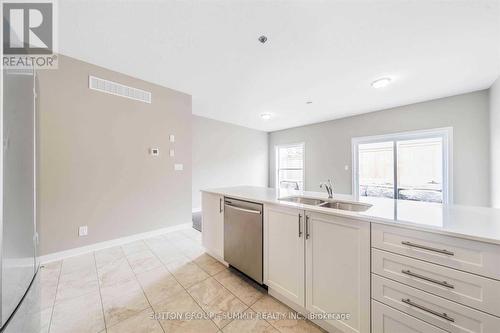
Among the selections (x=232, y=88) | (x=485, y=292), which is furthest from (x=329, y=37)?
(x=485, y=292)

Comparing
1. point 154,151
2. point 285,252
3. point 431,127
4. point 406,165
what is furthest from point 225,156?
point 431,127

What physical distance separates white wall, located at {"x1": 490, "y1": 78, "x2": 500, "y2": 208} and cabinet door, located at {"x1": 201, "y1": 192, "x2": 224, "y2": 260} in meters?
4.26

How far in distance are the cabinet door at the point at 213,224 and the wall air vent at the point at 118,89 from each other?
2.02 m

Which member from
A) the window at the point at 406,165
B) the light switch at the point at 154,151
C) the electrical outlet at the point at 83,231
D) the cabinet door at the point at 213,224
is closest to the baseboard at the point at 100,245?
the electrical outlet at the point at 83,231

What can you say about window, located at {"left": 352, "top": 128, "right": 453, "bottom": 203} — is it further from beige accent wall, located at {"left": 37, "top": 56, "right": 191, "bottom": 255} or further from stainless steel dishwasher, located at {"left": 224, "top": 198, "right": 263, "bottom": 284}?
beige accent wall, located at {"left": 37, "top": 56, "right": 191, "bottom": 255}

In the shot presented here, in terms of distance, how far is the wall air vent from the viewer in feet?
8.61

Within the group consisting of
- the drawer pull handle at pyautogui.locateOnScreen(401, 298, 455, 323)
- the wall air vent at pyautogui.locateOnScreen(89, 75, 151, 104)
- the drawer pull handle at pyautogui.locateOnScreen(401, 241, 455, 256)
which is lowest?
the drawer pull handle at pyautogui.locateOnScreen(401, 298, 455, 323)

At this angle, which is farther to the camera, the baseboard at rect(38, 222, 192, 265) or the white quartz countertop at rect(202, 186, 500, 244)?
the baseboard at rect(38, 222, 192, 265)

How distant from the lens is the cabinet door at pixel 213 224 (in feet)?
7.34

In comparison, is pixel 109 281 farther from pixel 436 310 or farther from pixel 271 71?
pixel 271 71

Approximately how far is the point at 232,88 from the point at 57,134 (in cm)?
259

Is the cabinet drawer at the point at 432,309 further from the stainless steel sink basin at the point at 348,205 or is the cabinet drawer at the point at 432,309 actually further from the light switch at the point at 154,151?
the light switch at the point at 154,151

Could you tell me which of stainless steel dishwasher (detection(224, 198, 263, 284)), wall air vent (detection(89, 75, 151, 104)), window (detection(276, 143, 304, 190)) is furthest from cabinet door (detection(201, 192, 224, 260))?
window (detection(276, 143, 304, 190))

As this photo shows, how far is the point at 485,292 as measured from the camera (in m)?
0.85
